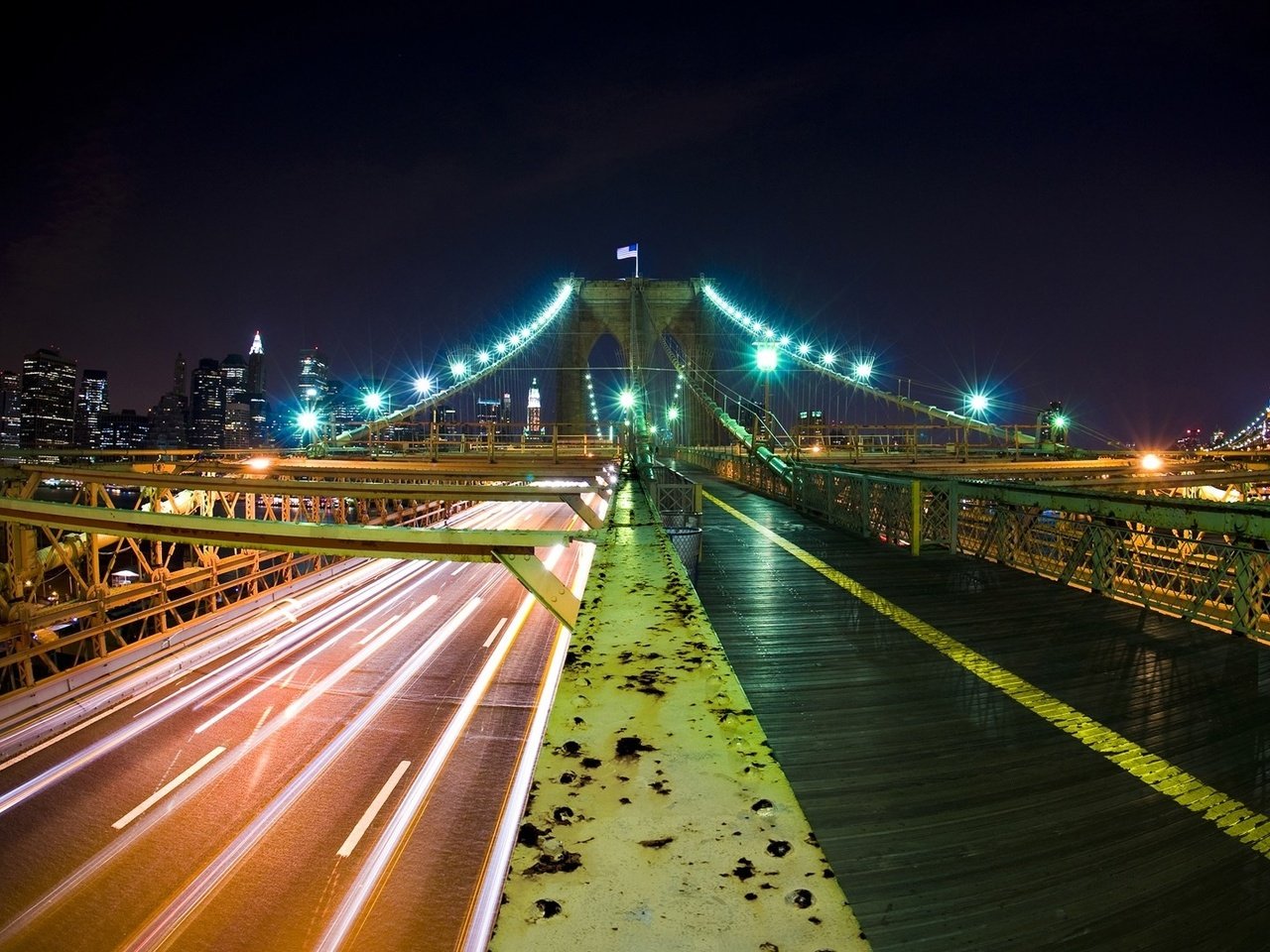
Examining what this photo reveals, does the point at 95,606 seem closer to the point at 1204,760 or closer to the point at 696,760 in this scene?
the point at 696,760

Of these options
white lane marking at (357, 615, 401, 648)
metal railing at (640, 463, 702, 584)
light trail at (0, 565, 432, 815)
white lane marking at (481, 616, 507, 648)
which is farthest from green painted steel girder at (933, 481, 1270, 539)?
light trail at (0, 565, 432, 815)

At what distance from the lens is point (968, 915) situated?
2.04 meters

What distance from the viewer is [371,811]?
7.54 meters

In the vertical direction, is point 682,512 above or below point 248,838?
above

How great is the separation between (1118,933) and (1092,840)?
52cm

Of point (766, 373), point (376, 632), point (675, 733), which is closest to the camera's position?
point (675, 733)

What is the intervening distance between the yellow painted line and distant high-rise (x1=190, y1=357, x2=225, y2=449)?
17880 cm

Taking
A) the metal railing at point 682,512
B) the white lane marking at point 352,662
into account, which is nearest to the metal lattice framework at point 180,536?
the metal railing at point 682,512

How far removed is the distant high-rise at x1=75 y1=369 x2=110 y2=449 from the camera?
428ft

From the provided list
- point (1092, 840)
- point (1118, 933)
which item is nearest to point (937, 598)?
point (1092, 840)

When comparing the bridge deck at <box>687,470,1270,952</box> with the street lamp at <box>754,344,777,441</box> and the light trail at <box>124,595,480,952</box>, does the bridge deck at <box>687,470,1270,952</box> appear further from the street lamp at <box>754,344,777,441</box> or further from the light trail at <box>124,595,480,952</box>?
the street lamp at <box>754,344,777,441</box>

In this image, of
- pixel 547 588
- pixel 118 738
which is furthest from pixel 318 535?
pixel 118 738

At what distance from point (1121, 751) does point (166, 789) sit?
10.5 m

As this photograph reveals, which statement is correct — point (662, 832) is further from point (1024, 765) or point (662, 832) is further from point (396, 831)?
point (396, 831)
